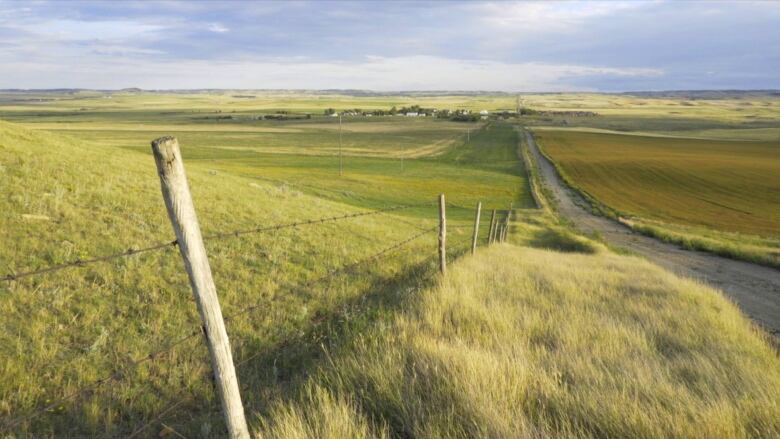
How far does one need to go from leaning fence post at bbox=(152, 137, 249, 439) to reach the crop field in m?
24.8

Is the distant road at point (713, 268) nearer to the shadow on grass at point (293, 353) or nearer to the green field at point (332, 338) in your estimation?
the green field at point (332, 338)

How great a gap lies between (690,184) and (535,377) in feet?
203

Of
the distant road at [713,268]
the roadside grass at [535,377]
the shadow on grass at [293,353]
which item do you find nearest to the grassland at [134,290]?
the shadow on grass at [293,353]

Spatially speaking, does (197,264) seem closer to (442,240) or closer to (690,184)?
(442,240)

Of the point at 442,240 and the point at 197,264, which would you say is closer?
the point at 197,264

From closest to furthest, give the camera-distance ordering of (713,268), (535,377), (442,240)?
(535,377)
(442,240)
(713,268)

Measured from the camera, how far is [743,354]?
536 centimetres

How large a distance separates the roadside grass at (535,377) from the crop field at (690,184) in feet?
66.8

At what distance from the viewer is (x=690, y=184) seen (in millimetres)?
56719

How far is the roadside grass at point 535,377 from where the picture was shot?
134 inches

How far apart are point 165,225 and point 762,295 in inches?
670

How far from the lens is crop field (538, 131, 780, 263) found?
115ft

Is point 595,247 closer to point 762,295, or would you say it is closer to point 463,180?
point 762,295

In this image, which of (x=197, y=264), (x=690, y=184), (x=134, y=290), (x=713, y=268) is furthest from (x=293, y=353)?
(x=690, y=184)
